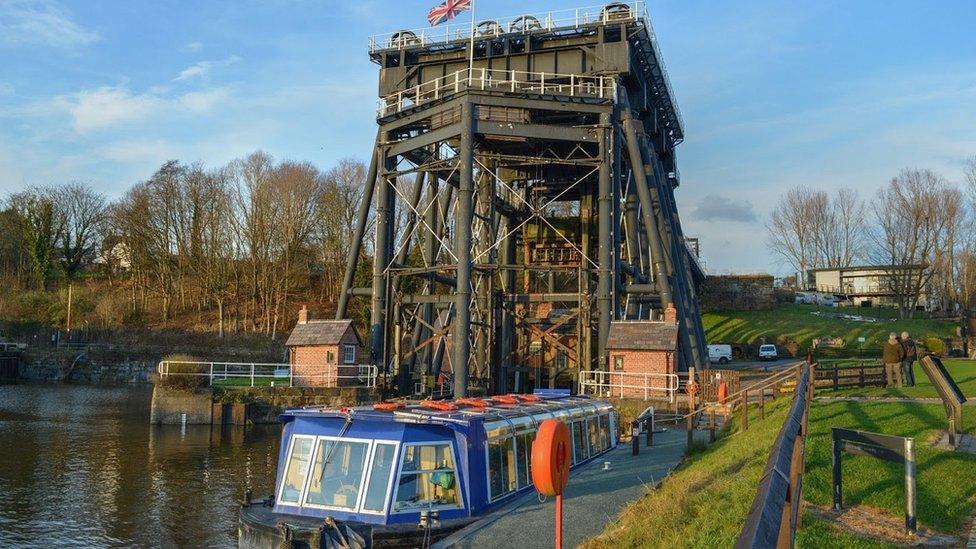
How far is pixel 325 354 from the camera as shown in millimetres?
33781

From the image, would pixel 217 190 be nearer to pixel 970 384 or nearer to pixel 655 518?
pixel 970 384

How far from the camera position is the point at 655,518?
1021cm

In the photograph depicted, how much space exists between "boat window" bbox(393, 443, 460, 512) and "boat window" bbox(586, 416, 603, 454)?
6955 millimetres

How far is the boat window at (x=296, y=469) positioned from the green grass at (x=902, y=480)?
758cm

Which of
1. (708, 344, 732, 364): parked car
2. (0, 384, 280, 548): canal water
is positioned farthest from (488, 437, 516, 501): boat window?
(708, 344, 732, 364): parked car

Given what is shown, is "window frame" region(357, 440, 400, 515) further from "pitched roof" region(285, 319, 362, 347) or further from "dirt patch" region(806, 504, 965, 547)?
"pitched roof" region(285, 319, 362, 347)

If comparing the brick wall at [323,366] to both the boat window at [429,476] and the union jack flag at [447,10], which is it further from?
the boat window at [429,476]

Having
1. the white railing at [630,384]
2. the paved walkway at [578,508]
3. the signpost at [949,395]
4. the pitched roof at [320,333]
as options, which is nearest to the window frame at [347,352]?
the pitched roof at [320,333]

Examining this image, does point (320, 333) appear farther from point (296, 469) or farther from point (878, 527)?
point (878, 527)

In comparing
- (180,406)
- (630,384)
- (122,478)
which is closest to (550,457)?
(122,478)

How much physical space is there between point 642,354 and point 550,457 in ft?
69.6

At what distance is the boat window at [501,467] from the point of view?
1358 centimetres

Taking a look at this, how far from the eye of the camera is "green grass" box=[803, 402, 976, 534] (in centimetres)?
873

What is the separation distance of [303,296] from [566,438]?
69.6m
